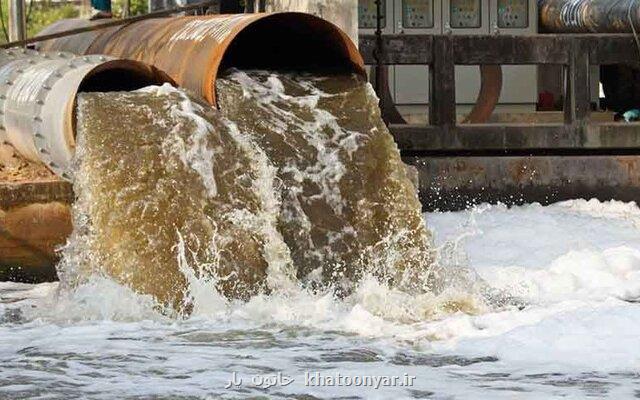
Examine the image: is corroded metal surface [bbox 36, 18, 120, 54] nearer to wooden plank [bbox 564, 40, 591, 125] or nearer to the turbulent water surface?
the turbulent water surface

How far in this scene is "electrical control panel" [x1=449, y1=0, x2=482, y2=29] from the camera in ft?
63.3

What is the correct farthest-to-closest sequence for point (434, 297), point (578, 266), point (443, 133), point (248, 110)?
point (443, 133)
point (578, 266)
point (248, 110)
point (434, 297)

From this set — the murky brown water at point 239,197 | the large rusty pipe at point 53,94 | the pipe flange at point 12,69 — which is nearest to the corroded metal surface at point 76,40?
the pipe flange at point 12,69

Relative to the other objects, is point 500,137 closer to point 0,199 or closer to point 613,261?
point 613,261

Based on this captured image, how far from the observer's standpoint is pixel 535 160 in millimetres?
15445

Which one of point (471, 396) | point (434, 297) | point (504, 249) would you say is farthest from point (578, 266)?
point (471, 396)

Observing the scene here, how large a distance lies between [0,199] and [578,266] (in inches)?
163

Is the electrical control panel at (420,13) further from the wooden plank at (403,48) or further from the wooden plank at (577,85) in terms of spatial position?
the wooden plank at (403,48)

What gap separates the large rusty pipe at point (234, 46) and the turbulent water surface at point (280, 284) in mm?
255

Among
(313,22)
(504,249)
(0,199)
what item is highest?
(313,22)

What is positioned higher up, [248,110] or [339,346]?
[248,110]

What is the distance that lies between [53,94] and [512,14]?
29.8 ft

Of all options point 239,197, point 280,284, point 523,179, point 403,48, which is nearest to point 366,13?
point 403,48

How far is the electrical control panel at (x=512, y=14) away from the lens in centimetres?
1939
